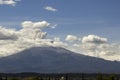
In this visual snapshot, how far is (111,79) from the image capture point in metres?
67.6

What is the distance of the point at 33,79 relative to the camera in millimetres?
63125

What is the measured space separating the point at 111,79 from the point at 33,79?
1319 centimetres

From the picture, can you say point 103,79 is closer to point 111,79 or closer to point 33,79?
point 111,79

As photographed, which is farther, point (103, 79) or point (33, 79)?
point (103, 79)

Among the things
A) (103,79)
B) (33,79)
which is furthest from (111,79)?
(33,79)

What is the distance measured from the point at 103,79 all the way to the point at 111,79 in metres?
1.76

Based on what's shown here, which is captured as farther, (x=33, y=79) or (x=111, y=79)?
(x=111, y=79)

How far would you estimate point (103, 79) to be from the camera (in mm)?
68875

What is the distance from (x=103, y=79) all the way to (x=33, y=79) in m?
12.6
